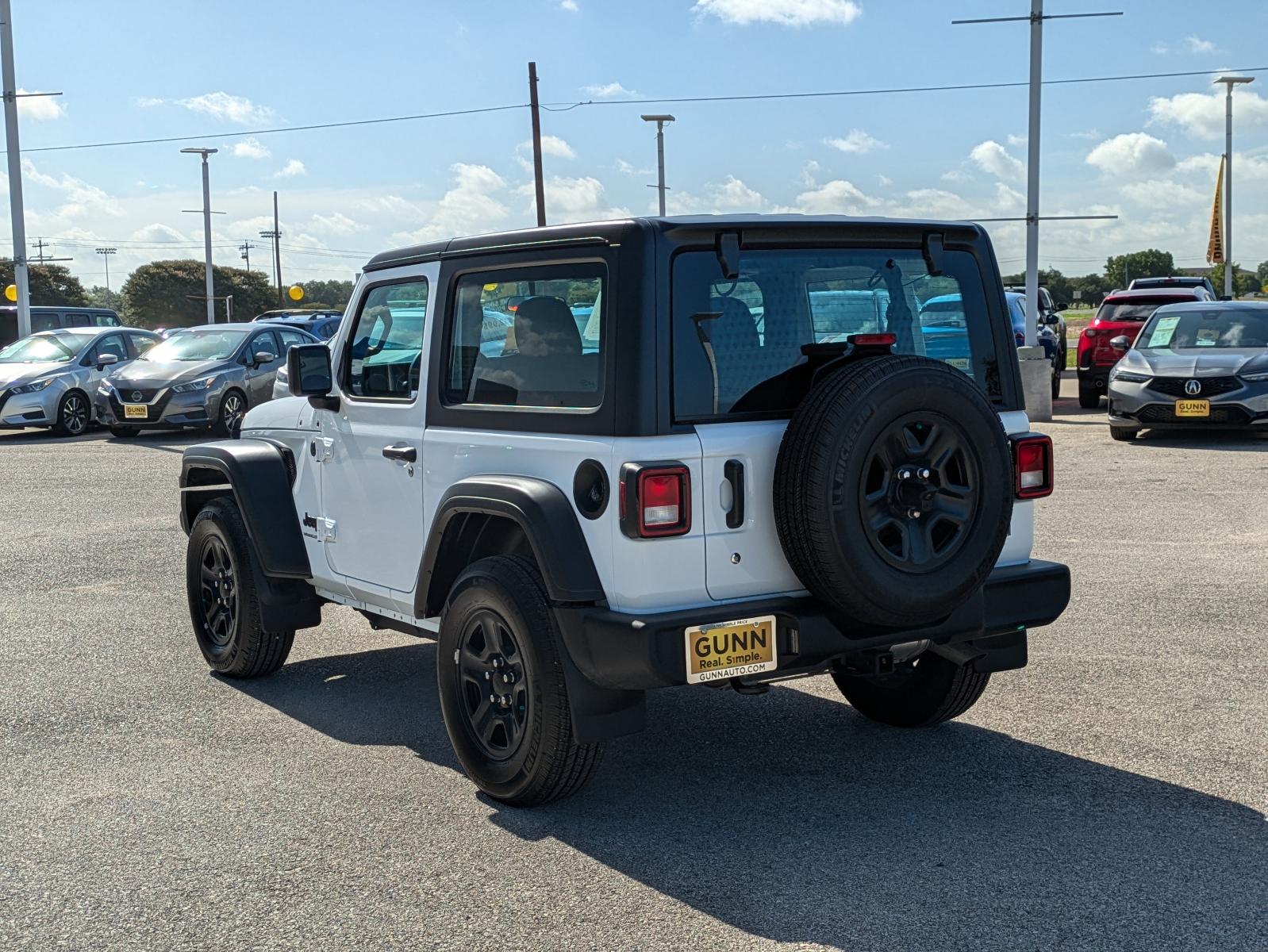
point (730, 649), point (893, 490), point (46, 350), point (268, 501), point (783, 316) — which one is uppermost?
point (783, 316)

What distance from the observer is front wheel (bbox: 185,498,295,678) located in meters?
6.20

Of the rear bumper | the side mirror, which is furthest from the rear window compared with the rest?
the side mirror

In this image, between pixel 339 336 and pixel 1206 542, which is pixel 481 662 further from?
pixel 1206 542

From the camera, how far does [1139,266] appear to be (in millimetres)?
143625

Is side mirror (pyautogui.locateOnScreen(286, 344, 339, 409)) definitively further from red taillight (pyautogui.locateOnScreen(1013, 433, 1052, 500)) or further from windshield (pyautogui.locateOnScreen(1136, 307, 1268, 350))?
windshield (pyautogui.locateOnScreen(1136, 307, 1268, 350))

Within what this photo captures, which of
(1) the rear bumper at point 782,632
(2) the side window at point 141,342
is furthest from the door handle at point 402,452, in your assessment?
(2) the side window at point 141,342

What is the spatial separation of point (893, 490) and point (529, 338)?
1305mm

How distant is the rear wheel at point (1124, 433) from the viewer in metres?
15.7

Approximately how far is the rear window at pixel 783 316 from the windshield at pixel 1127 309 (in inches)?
645

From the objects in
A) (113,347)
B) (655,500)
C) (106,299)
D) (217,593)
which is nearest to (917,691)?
(655,500)

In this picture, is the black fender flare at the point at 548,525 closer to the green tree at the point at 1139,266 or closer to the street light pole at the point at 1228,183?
the street light pole at the point at 1228,183

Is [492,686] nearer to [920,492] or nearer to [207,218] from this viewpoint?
[920,492]

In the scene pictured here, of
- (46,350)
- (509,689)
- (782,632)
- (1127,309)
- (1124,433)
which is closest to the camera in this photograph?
(782,632)

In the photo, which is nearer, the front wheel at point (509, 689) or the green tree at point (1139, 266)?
the front wheel at point (509, 689)
